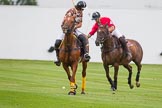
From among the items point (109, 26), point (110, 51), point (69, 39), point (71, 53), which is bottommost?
point (110, 51)

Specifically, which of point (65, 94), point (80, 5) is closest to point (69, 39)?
point (80, 5)

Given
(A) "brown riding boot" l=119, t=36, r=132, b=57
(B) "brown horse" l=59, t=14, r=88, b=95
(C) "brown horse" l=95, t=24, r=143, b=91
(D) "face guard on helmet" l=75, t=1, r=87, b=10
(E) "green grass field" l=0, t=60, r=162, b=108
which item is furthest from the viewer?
(A) "brown riding boot" l=119, t=36, r=132, b=57

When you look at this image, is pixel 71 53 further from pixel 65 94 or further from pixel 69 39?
pixel 65 94

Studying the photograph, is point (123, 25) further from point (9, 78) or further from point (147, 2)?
point (9, 78)

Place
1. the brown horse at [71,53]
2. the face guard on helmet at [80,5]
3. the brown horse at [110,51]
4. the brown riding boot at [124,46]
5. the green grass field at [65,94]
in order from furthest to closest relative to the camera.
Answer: the brown riding boot at [124,46]
the brown horse at [110,51]
the face guard on helmet at [80,5]
the brown horse at [71,53]
the green grass field at [65,94]

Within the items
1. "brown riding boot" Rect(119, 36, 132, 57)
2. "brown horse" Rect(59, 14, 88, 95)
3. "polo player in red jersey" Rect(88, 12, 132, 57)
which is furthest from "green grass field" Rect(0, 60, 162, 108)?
"polo player in red jersey" Rect(88, 12, 132, 57)

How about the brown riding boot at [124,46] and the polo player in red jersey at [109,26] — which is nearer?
the polo player in red jersey at [109,26]

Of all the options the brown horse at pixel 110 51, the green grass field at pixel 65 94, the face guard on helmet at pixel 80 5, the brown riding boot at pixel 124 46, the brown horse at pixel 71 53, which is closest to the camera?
the green grass field at pixel 65 94

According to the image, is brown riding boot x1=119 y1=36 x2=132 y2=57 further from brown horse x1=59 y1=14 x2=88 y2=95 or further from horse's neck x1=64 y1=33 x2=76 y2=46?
horse's neck x1=64 y1=33 x2=76 y2=46

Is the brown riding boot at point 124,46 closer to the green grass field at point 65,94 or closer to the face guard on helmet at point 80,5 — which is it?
the green grass field at point 65,94

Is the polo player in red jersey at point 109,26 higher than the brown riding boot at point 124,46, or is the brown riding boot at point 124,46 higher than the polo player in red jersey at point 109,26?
the polo player in red jersey at point 109,26

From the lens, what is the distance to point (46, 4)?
53.2 m

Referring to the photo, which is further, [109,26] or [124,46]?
[124,46]

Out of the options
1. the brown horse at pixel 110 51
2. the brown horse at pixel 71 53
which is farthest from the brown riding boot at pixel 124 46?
the brown horse at pixel 71 53
